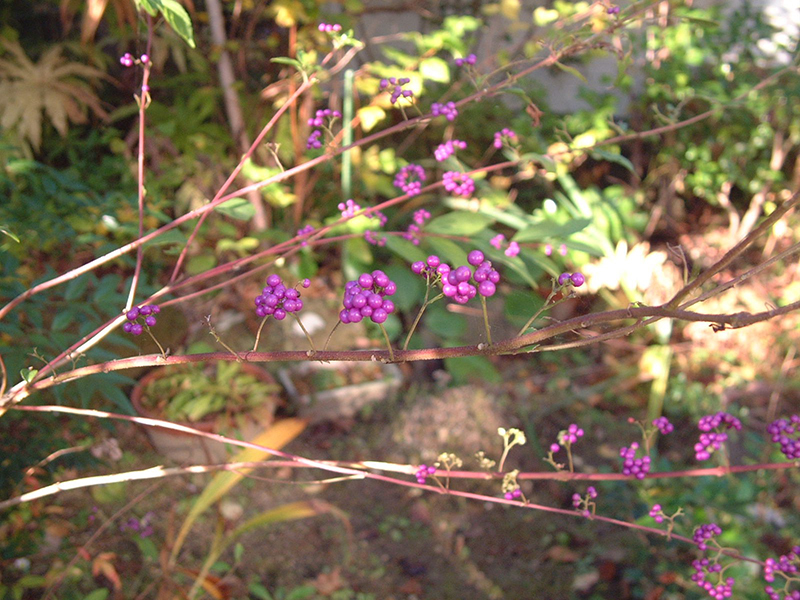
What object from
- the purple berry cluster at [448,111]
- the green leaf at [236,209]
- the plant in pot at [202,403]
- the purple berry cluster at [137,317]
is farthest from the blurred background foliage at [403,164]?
the purple berry cluster at [137,317]

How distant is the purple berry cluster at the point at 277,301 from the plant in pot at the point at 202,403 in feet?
4.83

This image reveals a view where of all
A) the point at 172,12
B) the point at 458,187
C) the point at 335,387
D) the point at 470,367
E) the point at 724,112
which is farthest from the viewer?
the point at 724,112

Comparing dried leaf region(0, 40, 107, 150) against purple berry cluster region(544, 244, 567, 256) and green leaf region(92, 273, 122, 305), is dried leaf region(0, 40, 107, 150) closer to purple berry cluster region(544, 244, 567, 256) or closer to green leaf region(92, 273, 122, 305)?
green leaf region(92, 273, 122, 305)

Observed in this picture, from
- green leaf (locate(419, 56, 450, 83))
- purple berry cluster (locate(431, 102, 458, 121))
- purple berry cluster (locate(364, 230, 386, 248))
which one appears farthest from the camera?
green leaf (locate(419, 56, 450, 83))

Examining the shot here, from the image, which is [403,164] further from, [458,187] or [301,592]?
[301,592]

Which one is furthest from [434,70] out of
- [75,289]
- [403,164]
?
[75,289]

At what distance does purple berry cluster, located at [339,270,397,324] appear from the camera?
538 mm

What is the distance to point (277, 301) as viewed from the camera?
579 millimetres

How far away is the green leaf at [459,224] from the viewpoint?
1.33 metres

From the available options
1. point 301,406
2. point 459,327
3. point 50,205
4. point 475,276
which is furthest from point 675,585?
point 50,205

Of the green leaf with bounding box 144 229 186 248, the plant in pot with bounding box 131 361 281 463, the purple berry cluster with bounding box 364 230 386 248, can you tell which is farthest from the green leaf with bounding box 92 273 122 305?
the plant in pot with bounding box 131 361 281 463

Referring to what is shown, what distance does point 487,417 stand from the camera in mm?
2365

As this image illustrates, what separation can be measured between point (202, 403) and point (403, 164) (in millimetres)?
1002

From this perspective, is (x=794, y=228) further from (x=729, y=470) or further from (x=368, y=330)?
(x=729, y=470)
